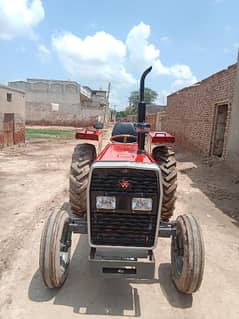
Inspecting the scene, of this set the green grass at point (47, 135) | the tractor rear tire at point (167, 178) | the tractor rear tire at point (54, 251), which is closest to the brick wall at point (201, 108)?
the tractor rear tire at point (167, 178)

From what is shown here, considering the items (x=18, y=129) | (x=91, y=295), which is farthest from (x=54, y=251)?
(x=18, y=129)

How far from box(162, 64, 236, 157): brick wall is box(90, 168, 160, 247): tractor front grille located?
7425 millimetres

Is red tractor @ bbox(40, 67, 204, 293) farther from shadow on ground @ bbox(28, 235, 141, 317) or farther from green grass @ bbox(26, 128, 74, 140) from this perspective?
green grass @ bbox(26, 128, 74, 140)

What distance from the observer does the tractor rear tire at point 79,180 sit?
400 cm

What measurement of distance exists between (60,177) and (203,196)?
4113mm

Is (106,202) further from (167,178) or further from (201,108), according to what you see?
(201,108)

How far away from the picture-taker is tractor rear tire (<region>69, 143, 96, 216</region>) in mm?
4000

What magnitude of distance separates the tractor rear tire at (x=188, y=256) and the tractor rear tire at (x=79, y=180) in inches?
53.9

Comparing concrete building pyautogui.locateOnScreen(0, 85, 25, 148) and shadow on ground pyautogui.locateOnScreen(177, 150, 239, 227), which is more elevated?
concrete building pyautogui.locateOnScreen(0, 85, 25, 148)

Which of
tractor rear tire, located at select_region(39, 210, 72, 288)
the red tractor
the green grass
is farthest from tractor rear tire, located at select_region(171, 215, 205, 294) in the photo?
the green grass

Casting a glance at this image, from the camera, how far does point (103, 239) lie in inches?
122

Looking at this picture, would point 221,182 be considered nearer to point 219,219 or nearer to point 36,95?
point 219,219

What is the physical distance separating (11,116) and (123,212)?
1358 centimetres

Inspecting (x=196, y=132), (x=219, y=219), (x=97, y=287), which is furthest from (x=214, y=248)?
(x=196, y=132)
